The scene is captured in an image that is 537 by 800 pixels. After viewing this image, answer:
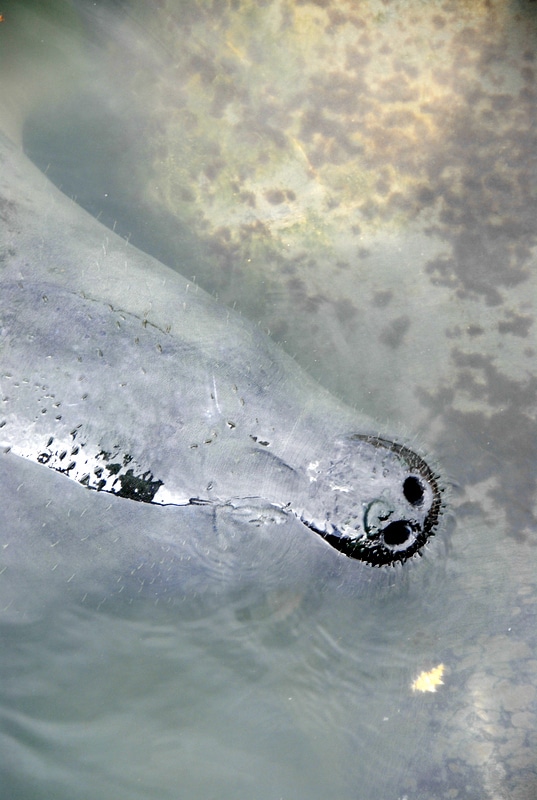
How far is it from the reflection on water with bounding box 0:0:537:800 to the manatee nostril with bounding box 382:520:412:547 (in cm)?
55

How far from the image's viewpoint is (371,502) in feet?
9.93

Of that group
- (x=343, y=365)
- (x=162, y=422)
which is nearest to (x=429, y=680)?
(x=343, y=365)

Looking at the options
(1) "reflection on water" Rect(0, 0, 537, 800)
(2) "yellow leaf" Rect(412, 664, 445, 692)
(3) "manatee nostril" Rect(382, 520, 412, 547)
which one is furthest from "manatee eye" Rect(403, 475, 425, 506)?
(2) "yellow leaf" Rect(412, 664, 445, 692)

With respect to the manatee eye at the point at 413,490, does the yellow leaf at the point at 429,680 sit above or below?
below

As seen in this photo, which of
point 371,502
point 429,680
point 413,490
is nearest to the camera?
point 371,502

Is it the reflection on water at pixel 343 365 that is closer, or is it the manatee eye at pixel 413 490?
the manatee eye at pixel 413 490

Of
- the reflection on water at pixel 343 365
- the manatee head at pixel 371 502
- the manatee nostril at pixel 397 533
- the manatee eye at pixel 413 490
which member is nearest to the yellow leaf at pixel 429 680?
the reflection on water at pixel 343 365

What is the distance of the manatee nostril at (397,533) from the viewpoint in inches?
121

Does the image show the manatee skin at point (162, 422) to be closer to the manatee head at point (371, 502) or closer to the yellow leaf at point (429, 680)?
the manatee head at point (371, 502)

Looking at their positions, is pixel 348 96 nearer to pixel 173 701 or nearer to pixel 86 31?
pixel 86 31

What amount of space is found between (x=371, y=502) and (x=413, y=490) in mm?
267

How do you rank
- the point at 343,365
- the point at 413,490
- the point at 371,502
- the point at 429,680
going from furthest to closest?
the point at 343,365 → the point at 429,680 → the point at 413,490 → the point at 371,502

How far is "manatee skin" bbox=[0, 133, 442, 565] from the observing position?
307 centimetres

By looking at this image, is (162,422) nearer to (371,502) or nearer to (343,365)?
(371,502)
